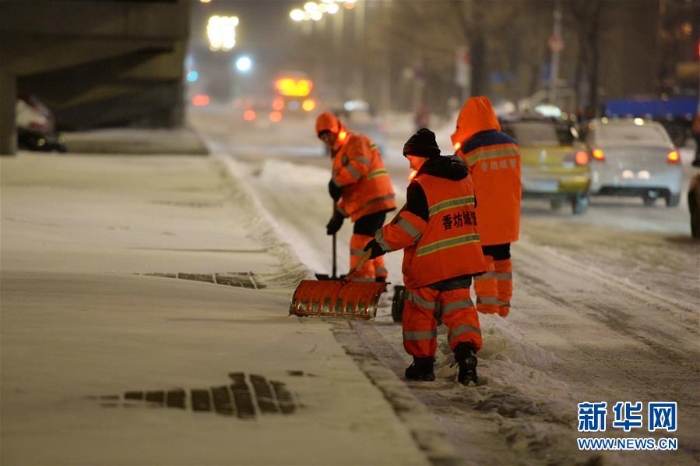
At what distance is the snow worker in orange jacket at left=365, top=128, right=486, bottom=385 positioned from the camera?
26.4ft

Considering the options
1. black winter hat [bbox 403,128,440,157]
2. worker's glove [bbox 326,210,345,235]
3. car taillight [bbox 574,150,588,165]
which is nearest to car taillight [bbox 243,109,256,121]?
car taillight [bbox 574,150,588,165]

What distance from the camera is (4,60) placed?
3073 centimetres

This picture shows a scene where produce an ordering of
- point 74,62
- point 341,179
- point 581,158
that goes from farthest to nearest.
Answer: point 74,62
point 581,158
point 341,179

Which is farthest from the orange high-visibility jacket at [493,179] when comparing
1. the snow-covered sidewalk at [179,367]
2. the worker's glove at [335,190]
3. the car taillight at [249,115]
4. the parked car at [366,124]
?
the car taillight at [249,115]

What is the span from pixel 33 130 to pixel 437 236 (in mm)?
26878

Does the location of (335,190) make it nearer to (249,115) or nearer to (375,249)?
(375,249)

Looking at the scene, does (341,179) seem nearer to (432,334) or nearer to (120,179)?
(432,334)

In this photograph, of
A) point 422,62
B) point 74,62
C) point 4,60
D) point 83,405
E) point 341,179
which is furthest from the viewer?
point 422,62

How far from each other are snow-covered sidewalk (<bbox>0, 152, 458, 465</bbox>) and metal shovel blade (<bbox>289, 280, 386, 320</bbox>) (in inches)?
4.2

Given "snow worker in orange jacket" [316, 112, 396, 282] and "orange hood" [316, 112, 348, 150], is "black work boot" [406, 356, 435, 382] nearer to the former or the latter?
"snow worker in orange jacket" [316, 112, 396, 282]

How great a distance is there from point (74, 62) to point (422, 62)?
4323 centimetres

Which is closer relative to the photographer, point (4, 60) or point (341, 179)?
point (341, 179)

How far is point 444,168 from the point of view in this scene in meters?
8.12

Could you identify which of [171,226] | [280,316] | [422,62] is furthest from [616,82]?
[280,316]
